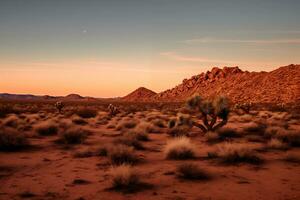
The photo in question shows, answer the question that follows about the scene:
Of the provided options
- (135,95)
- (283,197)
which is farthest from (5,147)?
(135,95)

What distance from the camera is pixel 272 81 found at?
92.0 metres

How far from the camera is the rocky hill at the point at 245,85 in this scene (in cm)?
8012

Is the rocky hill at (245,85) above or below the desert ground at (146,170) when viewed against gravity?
above

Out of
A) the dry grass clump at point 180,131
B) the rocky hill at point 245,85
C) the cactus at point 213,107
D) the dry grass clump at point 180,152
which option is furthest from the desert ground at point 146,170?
the rocky hill at point 245,85

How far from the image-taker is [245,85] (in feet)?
334

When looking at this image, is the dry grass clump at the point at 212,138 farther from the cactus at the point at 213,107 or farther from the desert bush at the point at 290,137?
the desert bush at the point at 290,137

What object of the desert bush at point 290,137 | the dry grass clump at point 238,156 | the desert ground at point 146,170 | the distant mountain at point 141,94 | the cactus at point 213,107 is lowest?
the desert ground at point 146,170

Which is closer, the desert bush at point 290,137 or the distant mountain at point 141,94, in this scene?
the desert bush at point 290,137

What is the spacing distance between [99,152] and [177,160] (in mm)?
3153

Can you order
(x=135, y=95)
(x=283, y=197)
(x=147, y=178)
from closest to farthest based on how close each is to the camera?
(x=283, y=197)
(x=147, y=178)
(x=135, y=95)

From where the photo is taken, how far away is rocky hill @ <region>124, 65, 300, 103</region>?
8012 cm

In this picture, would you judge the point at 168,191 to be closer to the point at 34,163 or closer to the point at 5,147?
the point at 34,163

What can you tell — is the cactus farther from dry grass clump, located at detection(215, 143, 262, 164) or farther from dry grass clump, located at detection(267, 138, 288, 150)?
dry grass clump, located at detection(215, 143, 262, 164)

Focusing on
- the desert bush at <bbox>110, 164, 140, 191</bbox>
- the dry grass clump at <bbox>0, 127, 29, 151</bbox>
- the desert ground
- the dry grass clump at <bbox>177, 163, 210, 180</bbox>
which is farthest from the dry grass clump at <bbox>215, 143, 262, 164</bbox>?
the dry grass clump at <bbox>0, 127, 29, 151</bbox>
